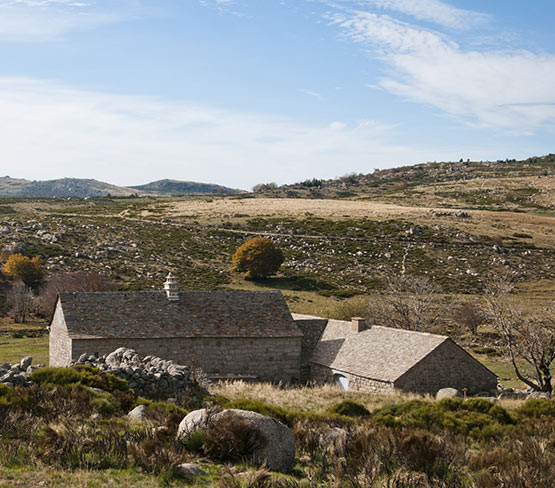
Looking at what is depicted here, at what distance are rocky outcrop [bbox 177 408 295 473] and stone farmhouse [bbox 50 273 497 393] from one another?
1653 cm

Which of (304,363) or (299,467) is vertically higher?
(299,467)

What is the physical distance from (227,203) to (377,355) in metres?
103

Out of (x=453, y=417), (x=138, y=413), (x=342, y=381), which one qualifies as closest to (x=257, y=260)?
(x=342, y=381)

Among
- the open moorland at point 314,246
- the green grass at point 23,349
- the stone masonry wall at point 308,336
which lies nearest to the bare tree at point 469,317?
the open moorland at point 314,246

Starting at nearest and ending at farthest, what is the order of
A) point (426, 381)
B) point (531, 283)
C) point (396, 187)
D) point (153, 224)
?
point (426, 381) < point (531, 283) < point (153, 224) < point (396, 187)

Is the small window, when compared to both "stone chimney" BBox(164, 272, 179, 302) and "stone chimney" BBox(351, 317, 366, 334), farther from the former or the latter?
"stone chimney" BBox(164, 272, 179, 302)

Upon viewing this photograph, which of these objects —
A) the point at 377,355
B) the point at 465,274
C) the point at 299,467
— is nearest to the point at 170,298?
the point at 377,355

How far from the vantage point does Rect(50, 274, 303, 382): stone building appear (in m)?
30.1

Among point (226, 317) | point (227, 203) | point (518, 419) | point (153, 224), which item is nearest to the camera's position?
point (518, 419)

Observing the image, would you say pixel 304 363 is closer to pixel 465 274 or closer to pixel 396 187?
pixel 465 274

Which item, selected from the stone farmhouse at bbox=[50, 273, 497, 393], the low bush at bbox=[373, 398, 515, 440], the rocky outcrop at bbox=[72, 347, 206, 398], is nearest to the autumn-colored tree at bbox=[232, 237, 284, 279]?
the stone farmhouse at bbox=[50, 273, 497, 393]

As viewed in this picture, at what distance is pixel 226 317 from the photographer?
32906 millimetres

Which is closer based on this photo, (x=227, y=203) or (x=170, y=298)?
(x=170, y=298)

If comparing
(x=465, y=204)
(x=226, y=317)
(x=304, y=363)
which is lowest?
(x=304, y=363)
